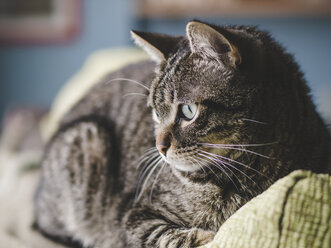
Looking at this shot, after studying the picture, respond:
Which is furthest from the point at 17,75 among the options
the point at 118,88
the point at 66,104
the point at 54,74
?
the point at 118,88

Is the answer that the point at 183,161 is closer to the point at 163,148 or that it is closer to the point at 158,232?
the point at 163,148

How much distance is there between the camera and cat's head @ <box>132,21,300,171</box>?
837mm

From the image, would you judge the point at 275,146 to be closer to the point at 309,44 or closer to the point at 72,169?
the point at 72,169

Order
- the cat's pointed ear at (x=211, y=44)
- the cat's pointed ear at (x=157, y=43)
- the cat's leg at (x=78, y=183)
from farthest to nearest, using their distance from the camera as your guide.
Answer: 1. the cat's leg at (x=78, y=183)
2. the cat's pointed ear at (x=157, y=43)
3. the cat's pointed ear at (x=211, y=44)

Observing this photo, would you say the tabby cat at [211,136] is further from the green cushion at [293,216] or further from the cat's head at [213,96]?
the green cushion at [293,216]

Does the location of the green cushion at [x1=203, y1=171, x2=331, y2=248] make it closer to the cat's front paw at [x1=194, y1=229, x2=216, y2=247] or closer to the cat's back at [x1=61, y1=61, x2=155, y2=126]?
the cat's front paw at [x1=194, y1=229, x2=216, y2=247]

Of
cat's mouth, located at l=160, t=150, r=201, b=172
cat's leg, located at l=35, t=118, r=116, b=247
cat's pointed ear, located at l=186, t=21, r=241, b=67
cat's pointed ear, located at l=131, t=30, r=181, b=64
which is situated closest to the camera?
cat's pointed ear, located at l=186, t=21, r=241, b=67

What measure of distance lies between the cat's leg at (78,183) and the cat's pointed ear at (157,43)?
38 cm

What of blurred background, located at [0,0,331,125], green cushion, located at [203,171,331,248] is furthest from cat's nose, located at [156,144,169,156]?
blurred background, located at [0,0,331,125]

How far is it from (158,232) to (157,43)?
500 mm

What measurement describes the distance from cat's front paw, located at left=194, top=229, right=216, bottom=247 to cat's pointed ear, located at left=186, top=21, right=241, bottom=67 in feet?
1.29

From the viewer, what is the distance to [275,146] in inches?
34.5

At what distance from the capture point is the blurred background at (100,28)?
3051mm

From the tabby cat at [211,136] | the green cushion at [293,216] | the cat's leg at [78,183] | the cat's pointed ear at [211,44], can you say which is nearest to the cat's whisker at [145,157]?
the tabby cat at [211,136]
